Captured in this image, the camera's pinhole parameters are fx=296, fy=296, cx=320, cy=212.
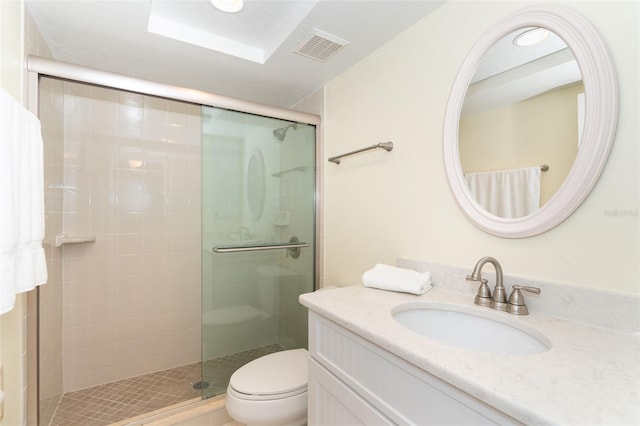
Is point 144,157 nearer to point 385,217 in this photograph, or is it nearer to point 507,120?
point 385,217

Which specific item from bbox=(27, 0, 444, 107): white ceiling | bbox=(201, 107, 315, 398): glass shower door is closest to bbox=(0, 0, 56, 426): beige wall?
bbox=(27, 0, 444, 107): white ceiling

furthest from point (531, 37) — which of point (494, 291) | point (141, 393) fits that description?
point (141, 393)

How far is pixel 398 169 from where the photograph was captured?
1.45 meters

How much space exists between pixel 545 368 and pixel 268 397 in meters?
1.08

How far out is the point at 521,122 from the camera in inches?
39.3

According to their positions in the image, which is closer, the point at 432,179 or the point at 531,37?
the point at 531,37

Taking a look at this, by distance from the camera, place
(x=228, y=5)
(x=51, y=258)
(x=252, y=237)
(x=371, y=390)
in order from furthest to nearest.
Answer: (x=252, y=237)
(x=51, y=258)
(x=228, y=5)
(x=371, y=390)

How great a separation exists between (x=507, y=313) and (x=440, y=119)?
79cm

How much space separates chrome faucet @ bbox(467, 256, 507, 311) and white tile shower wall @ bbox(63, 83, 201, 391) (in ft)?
6.74

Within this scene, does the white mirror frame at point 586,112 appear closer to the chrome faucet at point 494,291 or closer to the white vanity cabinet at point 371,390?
the chrome faucet at point 494,291

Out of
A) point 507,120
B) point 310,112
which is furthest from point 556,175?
point 310,112

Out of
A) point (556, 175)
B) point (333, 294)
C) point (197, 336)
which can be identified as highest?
point (556, 175)

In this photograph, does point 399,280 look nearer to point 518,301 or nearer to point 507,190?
point 518,301

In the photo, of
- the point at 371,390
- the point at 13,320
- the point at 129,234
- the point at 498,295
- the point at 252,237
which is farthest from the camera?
the point at 129,234
